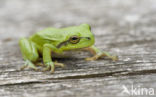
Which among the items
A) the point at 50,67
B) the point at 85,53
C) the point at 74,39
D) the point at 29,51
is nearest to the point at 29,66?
the point at 50,67

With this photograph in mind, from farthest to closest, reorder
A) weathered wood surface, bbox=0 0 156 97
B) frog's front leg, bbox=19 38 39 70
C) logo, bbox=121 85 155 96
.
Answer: frog's front leg, bbox=19 38 39 70 → weathered wood surface, bbox=0 0 156 97 → logo, bbox=121 85 155 96

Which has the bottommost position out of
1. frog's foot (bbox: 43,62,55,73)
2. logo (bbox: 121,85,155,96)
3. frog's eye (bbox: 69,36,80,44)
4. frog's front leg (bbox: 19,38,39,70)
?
logo (bbox: 121,85,155,96)

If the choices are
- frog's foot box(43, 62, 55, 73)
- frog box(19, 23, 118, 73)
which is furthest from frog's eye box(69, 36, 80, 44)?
frog's foot box(43, 62, 55, 73)

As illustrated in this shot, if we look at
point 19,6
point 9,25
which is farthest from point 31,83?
point 19,6

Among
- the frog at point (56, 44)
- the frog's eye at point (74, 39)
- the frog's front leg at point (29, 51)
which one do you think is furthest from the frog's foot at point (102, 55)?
the frog's front leg at point (29, 51)

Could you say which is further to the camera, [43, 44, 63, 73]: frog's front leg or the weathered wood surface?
[43, 44, 63, 73]: frog's front leg

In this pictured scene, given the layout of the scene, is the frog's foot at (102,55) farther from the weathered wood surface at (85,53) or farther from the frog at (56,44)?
the weathered wood surface at (85,53)

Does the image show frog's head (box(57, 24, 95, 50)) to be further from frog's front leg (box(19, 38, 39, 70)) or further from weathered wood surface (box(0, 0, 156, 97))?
frog's front leg (box(19, 38, 39, 70))
